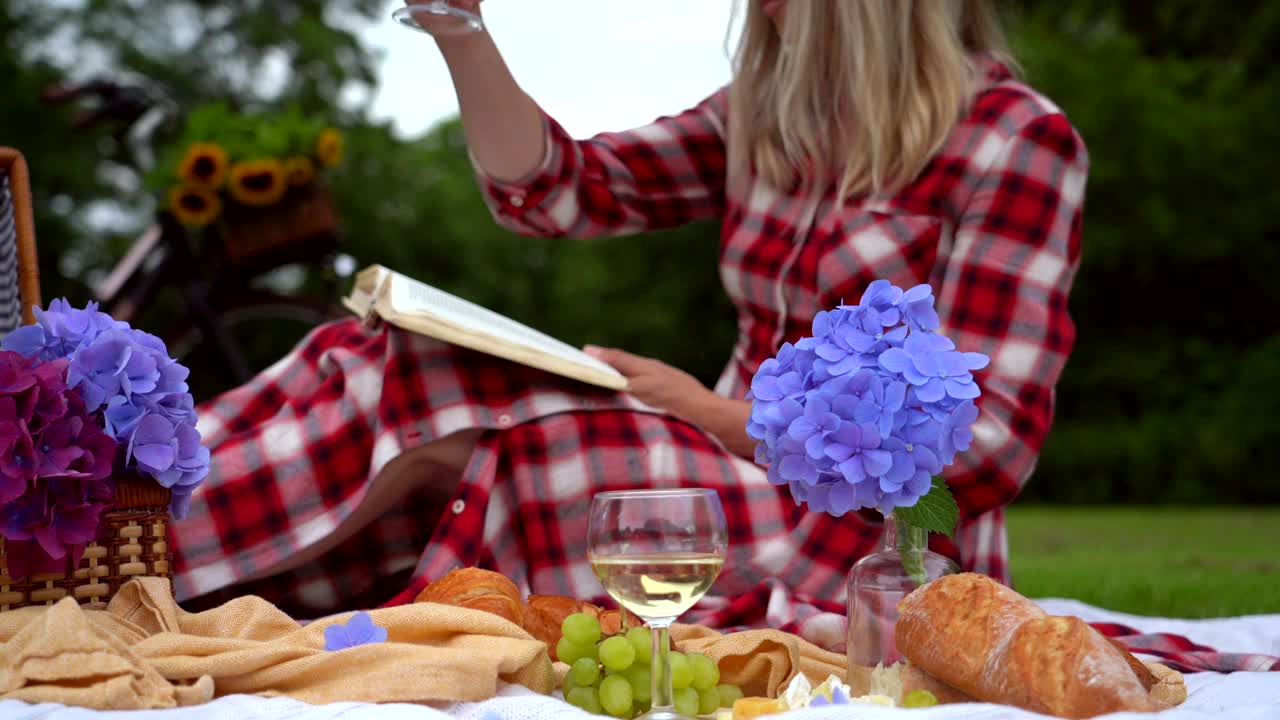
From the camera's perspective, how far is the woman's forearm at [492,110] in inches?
91.3

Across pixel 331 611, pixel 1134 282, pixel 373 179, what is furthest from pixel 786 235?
pixel 1134 282

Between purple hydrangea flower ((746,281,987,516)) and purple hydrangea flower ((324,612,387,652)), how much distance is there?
49cm

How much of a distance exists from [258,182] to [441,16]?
8.67ft

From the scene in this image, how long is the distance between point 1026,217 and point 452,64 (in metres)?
1.00

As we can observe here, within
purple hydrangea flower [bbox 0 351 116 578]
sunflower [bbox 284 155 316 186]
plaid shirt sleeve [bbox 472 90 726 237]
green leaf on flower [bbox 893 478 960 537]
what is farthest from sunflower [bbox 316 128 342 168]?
green leaf on flower [bbox 893 478 960 537]

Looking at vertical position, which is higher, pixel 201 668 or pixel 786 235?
pixel 786 235

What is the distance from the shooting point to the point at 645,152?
8.97 feet

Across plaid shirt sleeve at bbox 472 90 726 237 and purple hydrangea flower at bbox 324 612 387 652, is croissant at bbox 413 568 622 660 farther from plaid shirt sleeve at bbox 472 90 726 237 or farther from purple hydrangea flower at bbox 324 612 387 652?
plaid shirt sleeve at bbox 472 90 726 237

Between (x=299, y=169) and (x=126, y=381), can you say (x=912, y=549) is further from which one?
(x=299, y=169)

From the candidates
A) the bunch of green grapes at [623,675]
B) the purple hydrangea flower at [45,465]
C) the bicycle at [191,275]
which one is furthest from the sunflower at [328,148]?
the bunch of green grapes at [623,675]

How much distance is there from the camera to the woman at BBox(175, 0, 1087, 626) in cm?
214

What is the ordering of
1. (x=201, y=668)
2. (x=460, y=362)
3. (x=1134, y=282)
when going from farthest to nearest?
(x=1134, y=282) → (x=460, y=362) → (x=201, y=668)

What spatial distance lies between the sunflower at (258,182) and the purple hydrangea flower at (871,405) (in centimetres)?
338

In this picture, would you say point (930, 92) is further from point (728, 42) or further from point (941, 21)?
point (728, 42)
